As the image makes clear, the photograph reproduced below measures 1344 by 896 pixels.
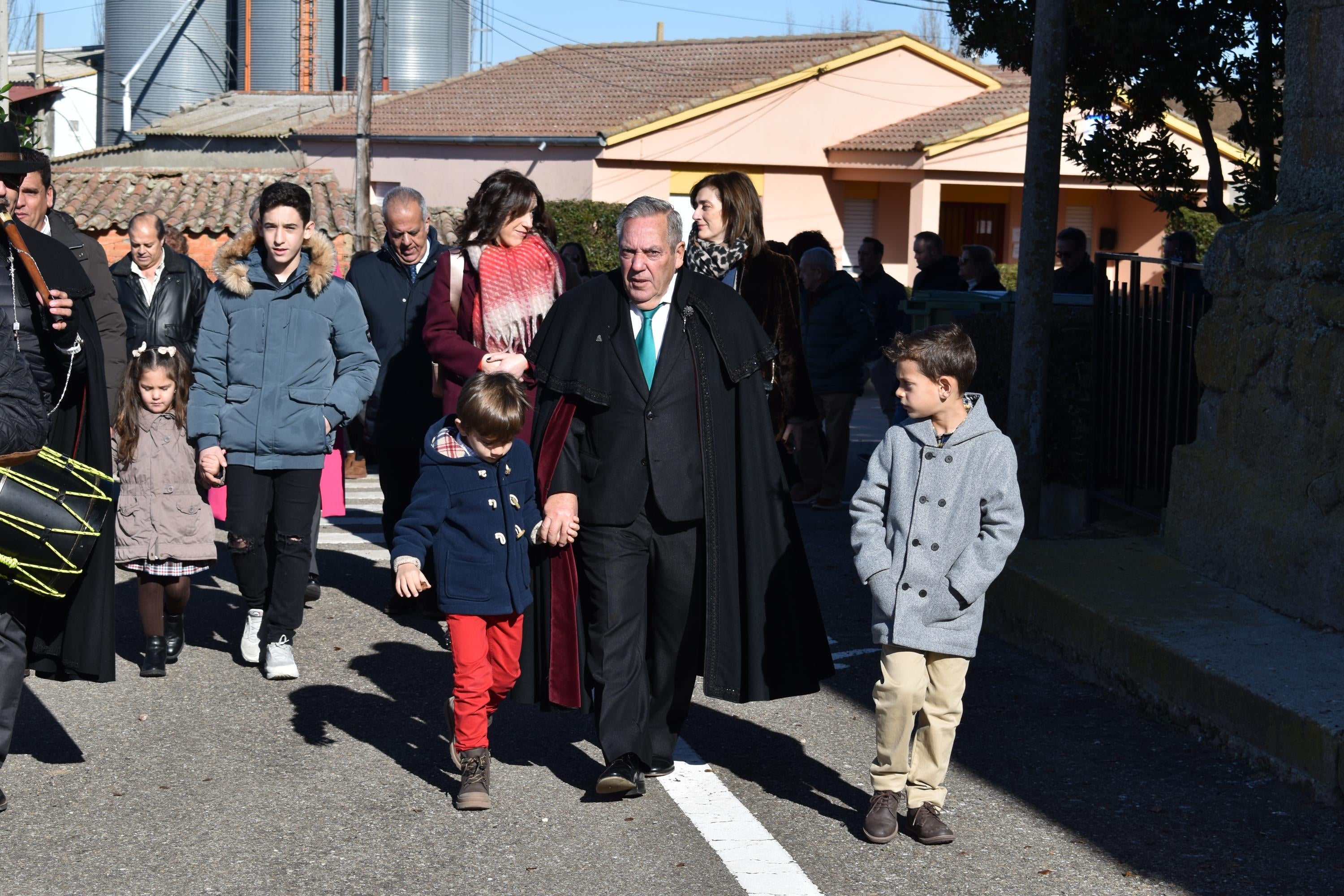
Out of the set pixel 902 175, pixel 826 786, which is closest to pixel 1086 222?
pixel 902 175

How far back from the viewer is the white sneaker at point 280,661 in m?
6.54

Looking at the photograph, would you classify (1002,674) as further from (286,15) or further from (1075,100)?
(286,15)

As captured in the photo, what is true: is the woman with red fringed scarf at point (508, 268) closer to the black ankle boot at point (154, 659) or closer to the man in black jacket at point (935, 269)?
the black ankle boot at point (154, 659)

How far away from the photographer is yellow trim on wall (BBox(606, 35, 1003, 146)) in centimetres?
3494

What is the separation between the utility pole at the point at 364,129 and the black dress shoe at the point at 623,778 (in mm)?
20535

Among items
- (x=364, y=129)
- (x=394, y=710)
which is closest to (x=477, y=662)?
(x=394, y=710)

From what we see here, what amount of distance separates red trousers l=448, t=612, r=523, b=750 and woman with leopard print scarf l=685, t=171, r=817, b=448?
143cm

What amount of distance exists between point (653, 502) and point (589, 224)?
27402 mm

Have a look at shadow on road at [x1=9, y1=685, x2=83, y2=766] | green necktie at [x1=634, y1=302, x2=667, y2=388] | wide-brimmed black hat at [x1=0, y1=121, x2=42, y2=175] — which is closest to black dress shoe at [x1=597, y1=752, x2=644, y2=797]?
green necktie at [x1=634, y1=302, x2=667, y2=388]

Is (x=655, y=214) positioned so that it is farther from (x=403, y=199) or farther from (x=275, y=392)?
(x=403, y=199)

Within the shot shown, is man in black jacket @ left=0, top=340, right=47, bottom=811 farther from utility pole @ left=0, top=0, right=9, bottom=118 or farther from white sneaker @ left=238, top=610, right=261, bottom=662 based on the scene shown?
utility pole @ left=0, top=0, right=9, bottom=118

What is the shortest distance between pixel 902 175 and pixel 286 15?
999 inches

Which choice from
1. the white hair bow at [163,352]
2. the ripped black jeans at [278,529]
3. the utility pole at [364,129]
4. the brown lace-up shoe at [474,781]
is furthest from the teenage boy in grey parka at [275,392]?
the utility pole at [364,129]

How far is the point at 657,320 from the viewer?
5.07 m
